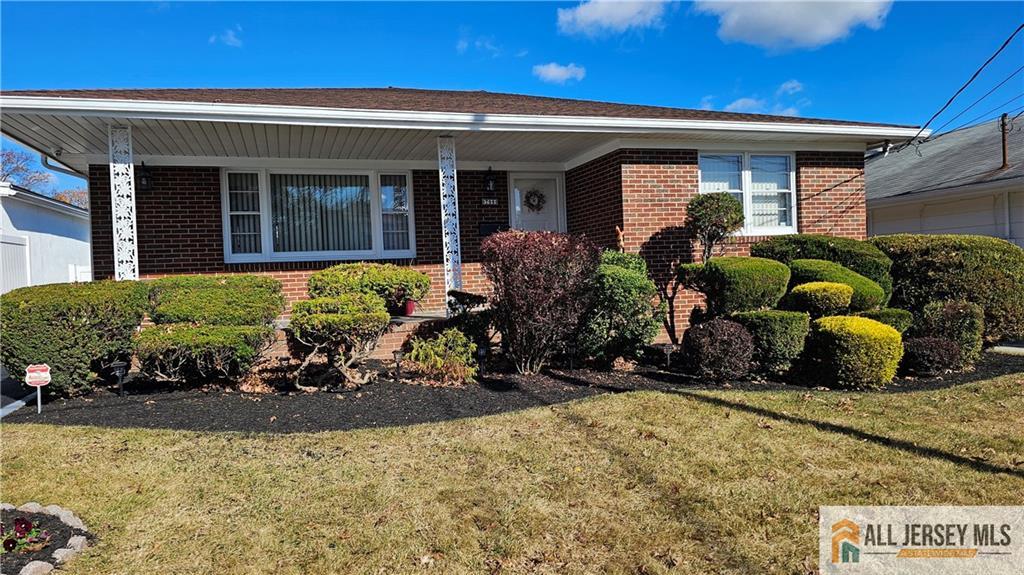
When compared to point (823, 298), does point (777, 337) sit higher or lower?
lower

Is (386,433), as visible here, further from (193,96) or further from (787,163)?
(787,163)

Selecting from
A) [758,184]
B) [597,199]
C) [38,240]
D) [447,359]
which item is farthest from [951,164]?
[38,240]

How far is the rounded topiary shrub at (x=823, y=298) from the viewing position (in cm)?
707

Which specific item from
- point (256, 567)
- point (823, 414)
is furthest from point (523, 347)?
point (256, 567)

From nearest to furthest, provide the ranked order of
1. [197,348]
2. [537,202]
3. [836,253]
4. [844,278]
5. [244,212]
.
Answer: [197,348] → [844,278] → [836,253] → [244,212] → [537,202]

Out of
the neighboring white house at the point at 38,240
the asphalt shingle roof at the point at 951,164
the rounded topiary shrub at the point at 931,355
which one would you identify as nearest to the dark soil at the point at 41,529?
the rounded topiary shrub at the point at 931,355

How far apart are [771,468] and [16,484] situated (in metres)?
4.67

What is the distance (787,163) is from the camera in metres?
10.1

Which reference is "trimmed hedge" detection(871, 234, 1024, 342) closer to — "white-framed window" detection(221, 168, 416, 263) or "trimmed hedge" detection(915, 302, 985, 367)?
"trimmed hedge" detection(915, 302, 985, 367)

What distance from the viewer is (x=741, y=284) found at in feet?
23.7

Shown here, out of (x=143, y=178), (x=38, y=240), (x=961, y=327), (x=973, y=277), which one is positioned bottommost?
(x=961, y=327)

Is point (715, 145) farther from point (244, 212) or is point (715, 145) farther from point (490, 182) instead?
point (244, 212)

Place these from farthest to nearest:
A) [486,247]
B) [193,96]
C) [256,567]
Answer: [193,96]
[486,247]
[256,567]

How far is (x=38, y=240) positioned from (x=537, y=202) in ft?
31.0
